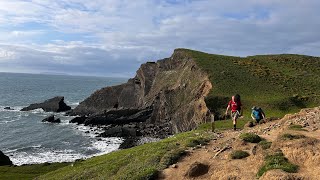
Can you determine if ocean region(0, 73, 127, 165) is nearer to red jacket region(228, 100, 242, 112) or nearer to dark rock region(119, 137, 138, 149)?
dark rock region(119, 137, 138, 149)

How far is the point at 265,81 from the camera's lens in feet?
248

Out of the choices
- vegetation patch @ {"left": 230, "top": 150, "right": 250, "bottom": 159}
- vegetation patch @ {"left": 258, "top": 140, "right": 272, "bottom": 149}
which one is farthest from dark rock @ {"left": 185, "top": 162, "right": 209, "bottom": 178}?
vegetation patch @ {"left": 258, "top": 140, "right": 272, "bottom": 149}

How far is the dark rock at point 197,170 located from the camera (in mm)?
18938

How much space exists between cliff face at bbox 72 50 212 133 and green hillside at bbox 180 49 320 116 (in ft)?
8.14

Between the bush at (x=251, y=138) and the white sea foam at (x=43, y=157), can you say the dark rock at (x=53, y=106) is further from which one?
the bush at (x=251, y=138)

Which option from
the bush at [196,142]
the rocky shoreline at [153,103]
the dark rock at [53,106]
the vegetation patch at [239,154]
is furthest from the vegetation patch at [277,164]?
the dark rock at [53,106]

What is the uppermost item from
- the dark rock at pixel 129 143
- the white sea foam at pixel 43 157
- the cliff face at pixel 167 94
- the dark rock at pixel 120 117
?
the cliff face at pixel 167 94

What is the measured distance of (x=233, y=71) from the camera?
262ft

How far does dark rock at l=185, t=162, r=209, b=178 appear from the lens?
18938 mm

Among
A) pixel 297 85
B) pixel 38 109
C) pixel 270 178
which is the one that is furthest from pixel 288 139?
pixel 38 109

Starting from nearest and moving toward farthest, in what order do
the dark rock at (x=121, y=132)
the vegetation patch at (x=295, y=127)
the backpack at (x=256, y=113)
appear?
the vegetation patch at (x=295, y=127), the backpack at (x=256, y=113), the dark rock at (x=121, y=132)

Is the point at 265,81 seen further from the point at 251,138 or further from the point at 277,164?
the point at 277,164

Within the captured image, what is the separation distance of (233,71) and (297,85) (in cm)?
1343

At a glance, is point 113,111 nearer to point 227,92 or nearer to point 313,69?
point 227,92
